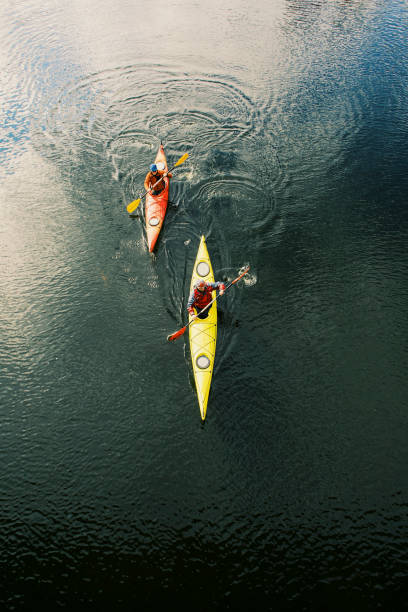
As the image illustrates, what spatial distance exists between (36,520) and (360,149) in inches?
825

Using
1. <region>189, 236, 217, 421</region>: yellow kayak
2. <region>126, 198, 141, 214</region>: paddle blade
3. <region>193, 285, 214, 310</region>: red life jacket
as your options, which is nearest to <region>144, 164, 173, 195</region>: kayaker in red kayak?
<region>126, 198, 141, 214</region>: paddle blade

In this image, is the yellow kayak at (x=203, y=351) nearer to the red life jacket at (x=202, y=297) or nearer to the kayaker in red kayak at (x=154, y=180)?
the red life jacket at (x=202, y=297)

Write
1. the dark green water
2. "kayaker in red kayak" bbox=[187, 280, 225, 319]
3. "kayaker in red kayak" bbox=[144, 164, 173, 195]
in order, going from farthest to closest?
"kayaker in red kayak" bbox=[144, 164, 173, 195] < "kayaker in red kayak" bbox=[187, 280, 225, 319] < the dark green water

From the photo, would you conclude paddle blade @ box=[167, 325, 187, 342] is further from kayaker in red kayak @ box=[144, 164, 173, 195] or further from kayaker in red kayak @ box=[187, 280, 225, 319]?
kayaker in red kayak @ box=[144, 164, 173, 195]

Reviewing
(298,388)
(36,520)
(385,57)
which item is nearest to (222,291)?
(298,388)

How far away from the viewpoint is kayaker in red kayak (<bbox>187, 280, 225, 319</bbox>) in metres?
11.4

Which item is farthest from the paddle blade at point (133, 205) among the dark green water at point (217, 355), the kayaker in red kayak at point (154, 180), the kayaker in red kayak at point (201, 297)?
the kayaker in red kayak at point (201, 297)

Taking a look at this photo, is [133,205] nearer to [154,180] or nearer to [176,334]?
[154,180]

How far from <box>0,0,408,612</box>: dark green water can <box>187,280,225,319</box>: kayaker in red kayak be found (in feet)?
2.99

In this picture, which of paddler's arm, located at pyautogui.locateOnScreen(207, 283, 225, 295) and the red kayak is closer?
paddler's arm, located at pyautogui.locateOnScreen(207, 283, 225, 295)

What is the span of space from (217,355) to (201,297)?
1978 millimetres

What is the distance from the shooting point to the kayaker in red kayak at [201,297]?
11383 millimetres

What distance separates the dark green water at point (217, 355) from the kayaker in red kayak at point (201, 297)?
0.91 m

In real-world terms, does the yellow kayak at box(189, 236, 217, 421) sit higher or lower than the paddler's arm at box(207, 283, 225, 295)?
lower
